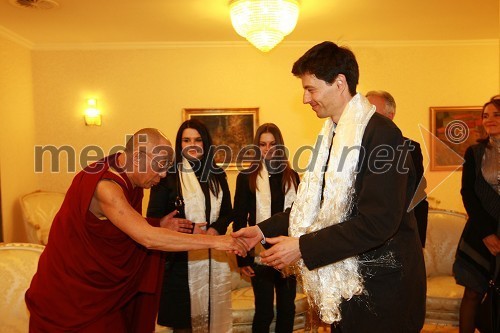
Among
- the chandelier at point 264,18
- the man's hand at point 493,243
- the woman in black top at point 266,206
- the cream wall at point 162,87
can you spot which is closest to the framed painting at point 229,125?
the cream wall at point 162,87

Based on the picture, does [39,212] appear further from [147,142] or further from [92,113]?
[147,142]

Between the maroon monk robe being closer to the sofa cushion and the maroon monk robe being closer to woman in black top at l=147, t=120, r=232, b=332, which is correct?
woman in black top at l=147, t=120, r=232, b=332

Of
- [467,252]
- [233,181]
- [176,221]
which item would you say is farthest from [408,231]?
[233,181]

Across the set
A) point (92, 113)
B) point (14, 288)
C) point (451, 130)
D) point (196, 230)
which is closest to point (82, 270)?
point (14, 288)

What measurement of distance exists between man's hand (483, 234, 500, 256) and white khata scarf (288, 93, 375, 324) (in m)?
1.74

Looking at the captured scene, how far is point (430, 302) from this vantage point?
129 inches

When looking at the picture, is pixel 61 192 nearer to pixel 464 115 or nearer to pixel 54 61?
pixel 54 61

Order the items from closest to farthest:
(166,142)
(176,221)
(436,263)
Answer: (166,142), (176,221), (436,263)

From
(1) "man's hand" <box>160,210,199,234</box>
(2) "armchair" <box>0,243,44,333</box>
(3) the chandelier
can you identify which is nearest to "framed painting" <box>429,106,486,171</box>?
(3) the chandelier

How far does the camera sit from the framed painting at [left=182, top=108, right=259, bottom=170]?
619cm

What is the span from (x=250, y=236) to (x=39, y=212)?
164 inches

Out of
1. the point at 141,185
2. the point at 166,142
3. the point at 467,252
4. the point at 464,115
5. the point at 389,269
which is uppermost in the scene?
the point at 464,115

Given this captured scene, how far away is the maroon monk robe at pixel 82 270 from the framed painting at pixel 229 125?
4131mm

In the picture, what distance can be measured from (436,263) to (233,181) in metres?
3.20
